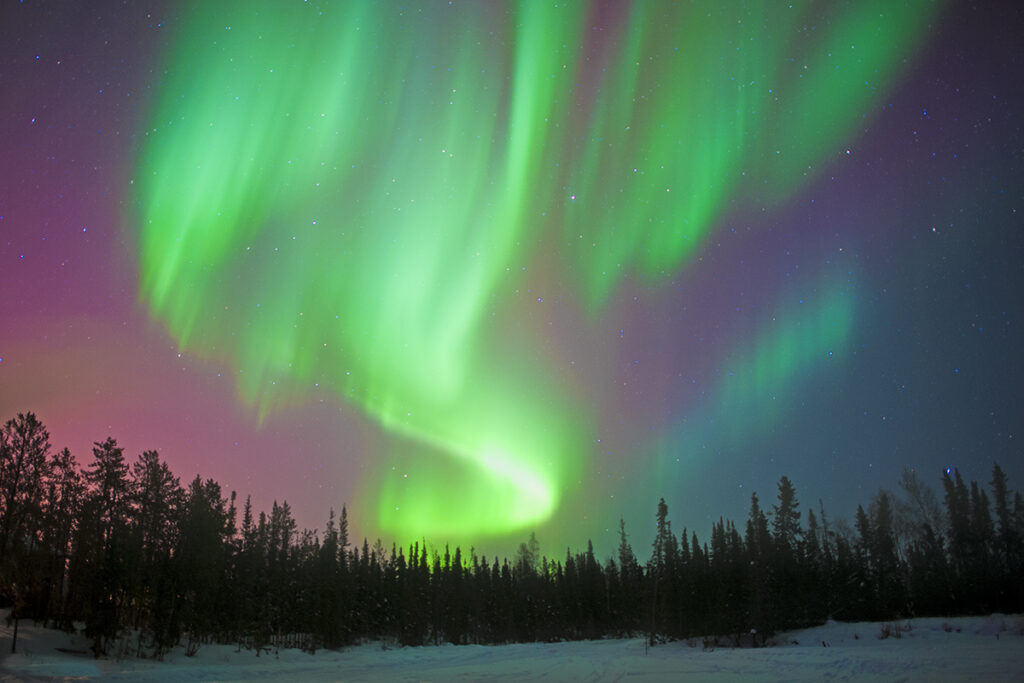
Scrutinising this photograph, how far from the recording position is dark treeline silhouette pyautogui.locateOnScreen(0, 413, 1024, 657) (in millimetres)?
46062

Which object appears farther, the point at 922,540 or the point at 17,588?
the point at 922,540

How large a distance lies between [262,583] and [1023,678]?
226 ft

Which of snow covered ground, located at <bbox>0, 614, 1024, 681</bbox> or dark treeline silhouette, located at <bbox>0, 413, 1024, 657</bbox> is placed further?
dark treeline silhouette, located at <bbox>0, 413, 1024, 657</bbox>

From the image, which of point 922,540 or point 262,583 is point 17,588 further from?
point 922,540

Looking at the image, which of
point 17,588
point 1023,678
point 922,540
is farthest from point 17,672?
point 922,540

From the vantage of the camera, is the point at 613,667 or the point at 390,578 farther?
the point at 390,578

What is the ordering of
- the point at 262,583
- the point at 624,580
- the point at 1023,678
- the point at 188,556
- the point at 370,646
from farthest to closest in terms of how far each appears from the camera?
the point at 624,580 < the point at 370,646 < the point at 262,583 < the point at 188,556 < the point at 1023,678

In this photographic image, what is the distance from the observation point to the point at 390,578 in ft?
333

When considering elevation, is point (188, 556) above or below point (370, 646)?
above

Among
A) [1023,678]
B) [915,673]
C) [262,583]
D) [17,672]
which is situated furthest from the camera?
[262,583]

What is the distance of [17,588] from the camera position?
37625 millimetres

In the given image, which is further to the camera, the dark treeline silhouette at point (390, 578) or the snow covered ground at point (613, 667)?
the dark treeline silhouette at point (390, 578)

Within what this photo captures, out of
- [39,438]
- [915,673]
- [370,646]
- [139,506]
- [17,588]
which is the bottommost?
[370,646]

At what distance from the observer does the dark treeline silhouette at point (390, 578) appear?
151 ft
